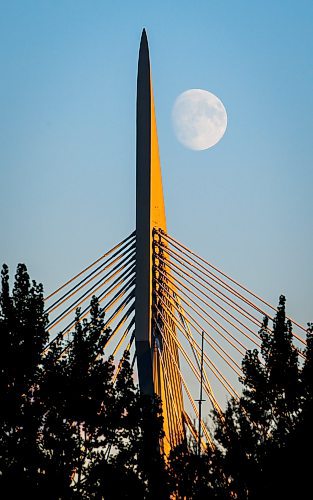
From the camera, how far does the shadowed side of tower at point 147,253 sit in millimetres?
40812

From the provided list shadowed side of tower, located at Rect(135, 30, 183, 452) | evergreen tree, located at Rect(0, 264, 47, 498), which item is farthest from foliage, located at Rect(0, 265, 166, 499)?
shadowed side of tower, located at Rect(135, 30, 183, 452)

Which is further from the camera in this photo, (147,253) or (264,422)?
(147,253)

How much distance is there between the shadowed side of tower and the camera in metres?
40.8

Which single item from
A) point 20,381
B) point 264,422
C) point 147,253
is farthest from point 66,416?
point 147,253

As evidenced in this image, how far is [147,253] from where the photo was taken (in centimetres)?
4159

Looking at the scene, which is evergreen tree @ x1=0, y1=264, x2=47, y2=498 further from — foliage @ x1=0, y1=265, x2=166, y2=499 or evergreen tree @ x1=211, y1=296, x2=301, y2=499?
evergreen tree @ x1=211, y1=296, x2=301, y2=499

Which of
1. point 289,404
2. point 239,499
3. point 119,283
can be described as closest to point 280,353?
point 289,404

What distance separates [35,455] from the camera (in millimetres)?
33438

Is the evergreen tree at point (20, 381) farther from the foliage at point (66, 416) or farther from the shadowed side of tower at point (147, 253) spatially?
the shadowed side of tower at point (147, 253)

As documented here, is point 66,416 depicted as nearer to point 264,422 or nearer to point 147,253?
point 264,422

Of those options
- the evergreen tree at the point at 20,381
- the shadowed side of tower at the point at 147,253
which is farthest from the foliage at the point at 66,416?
the shadowed side of tower at the point at 147,253

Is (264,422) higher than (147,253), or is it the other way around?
(147,253)

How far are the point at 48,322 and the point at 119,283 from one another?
530 cm

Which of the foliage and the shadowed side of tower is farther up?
the shadowed side of tower
